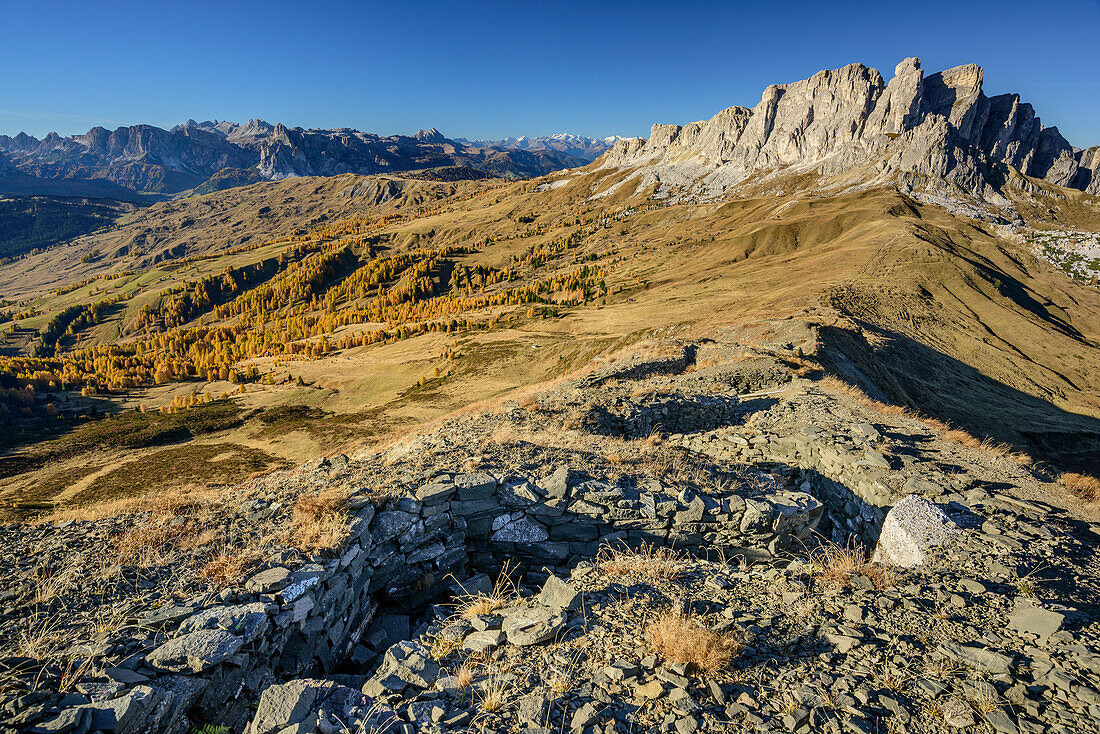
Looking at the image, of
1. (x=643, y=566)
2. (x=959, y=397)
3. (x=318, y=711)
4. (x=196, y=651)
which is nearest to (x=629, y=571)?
(x=643, y=566)

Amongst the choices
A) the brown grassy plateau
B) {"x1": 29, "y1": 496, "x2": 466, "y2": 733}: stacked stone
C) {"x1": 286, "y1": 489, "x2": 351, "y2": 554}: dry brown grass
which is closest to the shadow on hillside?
the brown grassy plateau

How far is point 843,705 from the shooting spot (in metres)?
5.50

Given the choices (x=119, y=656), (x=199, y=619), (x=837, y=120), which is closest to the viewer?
Answer: (x=119, y=656)

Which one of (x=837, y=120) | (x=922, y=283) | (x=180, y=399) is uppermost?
(x=837, y=120)

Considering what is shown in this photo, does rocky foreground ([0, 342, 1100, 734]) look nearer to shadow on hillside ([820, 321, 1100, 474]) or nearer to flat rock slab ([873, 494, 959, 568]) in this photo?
flat rock slab ([873, 494, 959, 568])

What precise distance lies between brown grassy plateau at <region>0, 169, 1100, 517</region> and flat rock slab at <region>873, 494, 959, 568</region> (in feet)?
64.5

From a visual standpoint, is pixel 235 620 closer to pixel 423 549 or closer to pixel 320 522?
pixel 320 522

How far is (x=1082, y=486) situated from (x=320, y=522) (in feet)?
66.5

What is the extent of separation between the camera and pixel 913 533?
9.52 metres

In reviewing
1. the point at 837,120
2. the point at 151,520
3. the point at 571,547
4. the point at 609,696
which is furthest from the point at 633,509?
the point at 837,120

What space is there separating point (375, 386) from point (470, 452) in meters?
71.6

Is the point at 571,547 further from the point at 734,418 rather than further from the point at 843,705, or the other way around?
the point at 734,418

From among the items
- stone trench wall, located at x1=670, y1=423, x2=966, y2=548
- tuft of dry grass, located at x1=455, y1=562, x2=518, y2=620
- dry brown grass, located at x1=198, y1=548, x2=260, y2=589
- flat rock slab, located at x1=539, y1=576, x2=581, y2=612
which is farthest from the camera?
stone trench wall, located at x1=670, y1=423, x2=966, y2=548

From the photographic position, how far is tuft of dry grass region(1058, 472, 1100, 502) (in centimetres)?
1180
